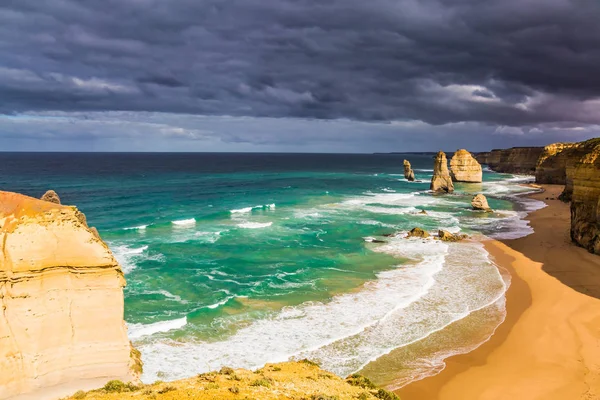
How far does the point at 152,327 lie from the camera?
20594mm

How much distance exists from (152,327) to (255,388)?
36.9ft

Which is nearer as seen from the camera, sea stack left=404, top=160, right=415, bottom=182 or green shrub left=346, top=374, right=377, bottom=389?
green shrub left=346, top=374, right=377, bottom=389

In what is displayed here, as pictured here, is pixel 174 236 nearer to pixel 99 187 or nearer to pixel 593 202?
pixel 593 202

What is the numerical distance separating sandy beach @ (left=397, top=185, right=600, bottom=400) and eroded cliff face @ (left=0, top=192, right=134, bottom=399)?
10743 millimetres

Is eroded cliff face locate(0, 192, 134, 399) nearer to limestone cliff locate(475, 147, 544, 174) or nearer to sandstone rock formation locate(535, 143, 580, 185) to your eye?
sandstone rock formation locate(535, 143, 580, 185)

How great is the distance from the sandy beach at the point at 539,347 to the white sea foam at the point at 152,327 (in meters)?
11.4

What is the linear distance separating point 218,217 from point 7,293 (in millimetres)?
41530

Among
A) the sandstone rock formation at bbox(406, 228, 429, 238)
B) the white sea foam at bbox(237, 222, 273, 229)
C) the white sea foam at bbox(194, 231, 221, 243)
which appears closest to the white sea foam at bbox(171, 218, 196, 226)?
the white sea foam at bbox(194, 231, 221, 243)

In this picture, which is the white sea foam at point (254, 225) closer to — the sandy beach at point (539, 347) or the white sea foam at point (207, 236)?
the white sea foam at point (207, 236)

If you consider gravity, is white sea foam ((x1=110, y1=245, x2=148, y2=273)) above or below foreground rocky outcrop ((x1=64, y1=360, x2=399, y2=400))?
below

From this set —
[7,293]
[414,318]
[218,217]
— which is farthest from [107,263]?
[218,217]

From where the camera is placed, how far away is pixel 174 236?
135 ft

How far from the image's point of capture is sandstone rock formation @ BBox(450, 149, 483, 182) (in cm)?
9781

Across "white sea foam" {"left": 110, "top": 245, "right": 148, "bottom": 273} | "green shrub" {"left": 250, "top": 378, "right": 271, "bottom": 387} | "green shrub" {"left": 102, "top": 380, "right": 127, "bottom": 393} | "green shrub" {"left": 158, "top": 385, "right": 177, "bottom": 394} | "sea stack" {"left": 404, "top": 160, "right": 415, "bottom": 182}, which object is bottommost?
"white sea foam" {"left": 110, "top": 245, "right": 148, "bottom": 273}
